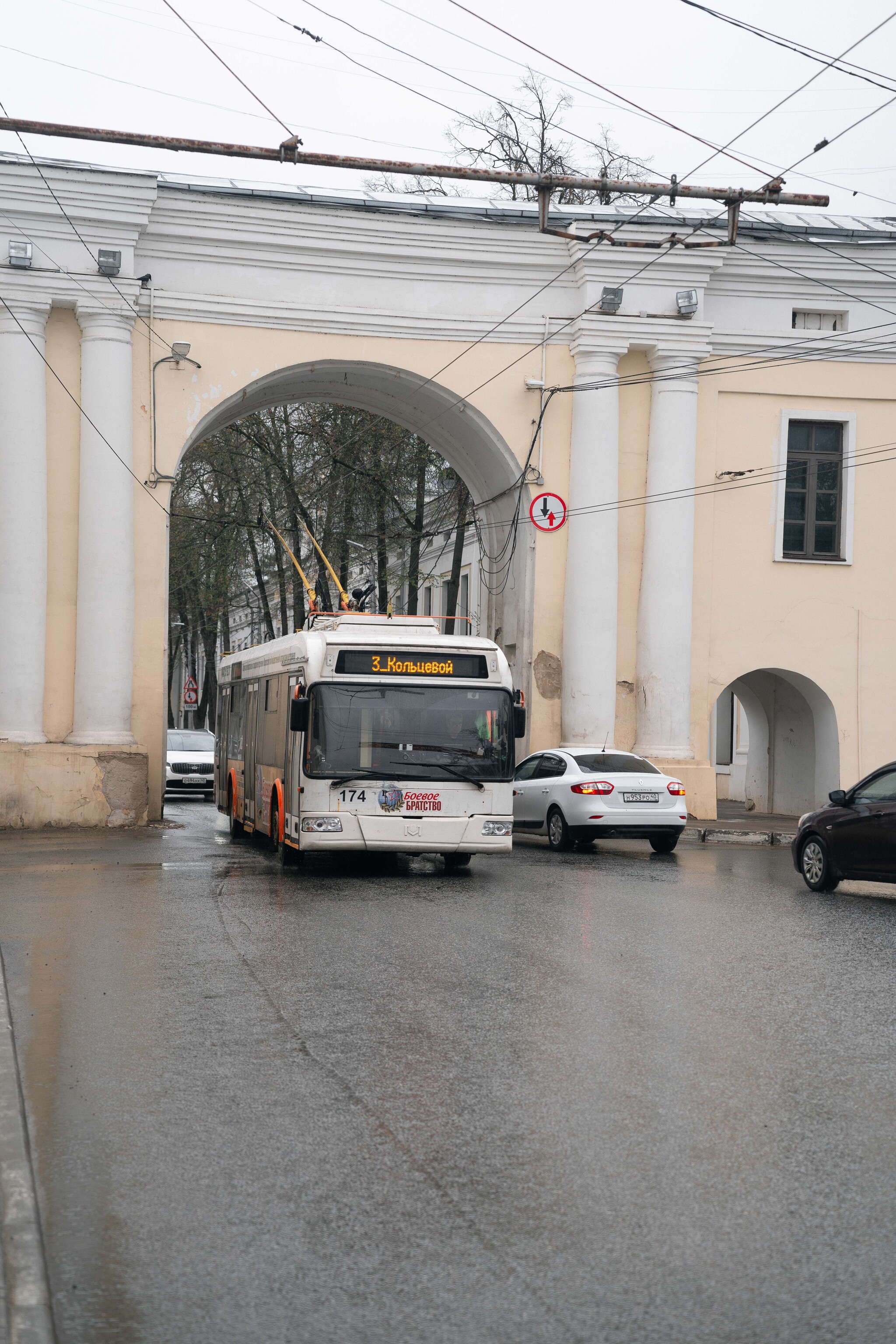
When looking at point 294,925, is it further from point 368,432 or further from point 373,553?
point 373,553

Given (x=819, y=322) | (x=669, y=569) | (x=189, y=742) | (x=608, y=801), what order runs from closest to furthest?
(x=608, y=801)
(x=669, y=569)
(x=819, y=322)
(x=189, y=742)

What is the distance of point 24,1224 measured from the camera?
4.55 metres

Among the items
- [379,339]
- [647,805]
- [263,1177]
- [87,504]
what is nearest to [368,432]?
[379,339]

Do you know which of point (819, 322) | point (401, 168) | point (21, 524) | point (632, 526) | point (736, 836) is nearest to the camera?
point (401, 168)

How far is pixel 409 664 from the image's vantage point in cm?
1628

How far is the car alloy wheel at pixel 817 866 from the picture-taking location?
1494cm

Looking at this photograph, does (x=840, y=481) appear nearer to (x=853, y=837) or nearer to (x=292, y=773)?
(x=853, y=837)

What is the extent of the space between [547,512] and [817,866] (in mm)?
11410

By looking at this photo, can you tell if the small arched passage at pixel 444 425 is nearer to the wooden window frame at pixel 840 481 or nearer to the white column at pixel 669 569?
the white column at pixel 669 569

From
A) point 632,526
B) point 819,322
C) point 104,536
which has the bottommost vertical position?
point 104,536

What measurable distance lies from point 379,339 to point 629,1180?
21.7m

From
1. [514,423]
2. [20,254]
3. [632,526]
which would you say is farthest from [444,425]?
[20,254]

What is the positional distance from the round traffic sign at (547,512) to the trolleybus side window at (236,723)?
5894 mm

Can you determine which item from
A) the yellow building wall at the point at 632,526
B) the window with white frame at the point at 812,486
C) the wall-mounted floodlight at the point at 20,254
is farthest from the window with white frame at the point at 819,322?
the wall-mounted floodlight at the point at 20,254
